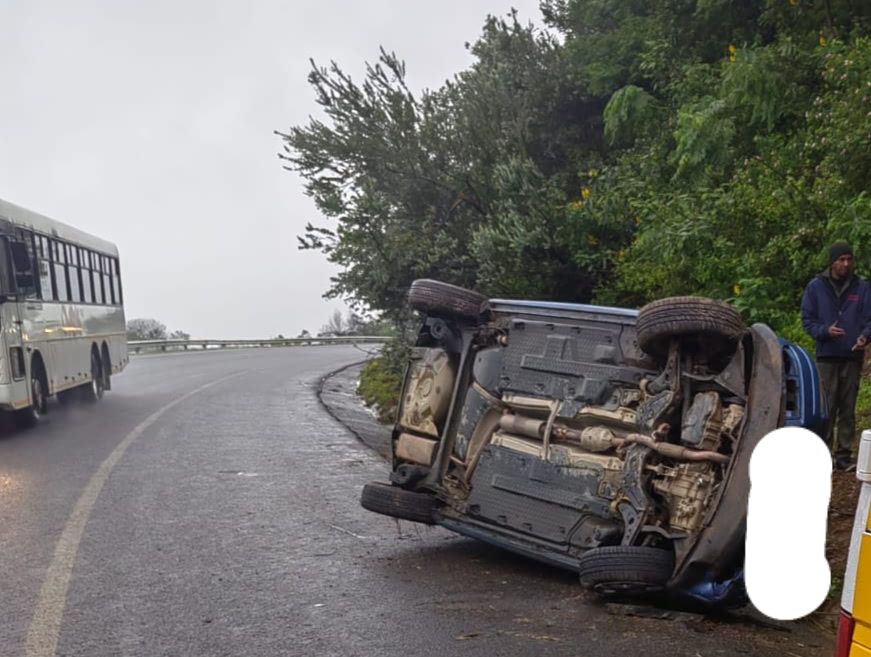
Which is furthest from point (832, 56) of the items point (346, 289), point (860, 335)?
point (346, 289)

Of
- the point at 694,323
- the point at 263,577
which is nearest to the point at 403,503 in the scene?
the point at 263,577

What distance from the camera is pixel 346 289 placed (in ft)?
56.7

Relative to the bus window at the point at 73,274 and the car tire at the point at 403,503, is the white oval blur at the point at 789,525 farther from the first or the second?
the bus window at the point at 73,274

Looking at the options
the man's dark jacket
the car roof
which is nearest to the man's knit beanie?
the man's dark jacket

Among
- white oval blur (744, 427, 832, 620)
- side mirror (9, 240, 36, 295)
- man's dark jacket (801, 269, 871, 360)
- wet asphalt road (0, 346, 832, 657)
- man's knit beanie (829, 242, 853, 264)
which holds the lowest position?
wet asphalt road (0, 346, 832, 657)

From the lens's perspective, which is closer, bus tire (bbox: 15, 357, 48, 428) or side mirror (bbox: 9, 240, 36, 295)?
side mirror (bbox: 9, 240, 36, 295)

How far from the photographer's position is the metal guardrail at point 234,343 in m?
36.0

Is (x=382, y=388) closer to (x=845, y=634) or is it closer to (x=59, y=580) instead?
(x=59, y=580)

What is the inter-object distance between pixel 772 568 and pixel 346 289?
1480 cm

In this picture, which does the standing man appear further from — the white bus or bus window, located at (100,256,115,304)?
bus window, located at (100,256,115,304)

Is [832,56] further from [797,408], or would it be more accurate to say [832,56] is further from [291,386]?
[291,386]

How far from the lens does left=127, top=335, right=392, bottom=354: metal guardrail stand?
118 ft

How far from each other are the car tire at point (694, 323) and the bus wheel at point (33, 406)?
9.96m

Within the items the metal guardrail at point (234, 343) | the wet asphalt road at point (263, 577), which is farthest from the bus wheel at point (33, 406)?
the metal guardrail at point (234, 343)
